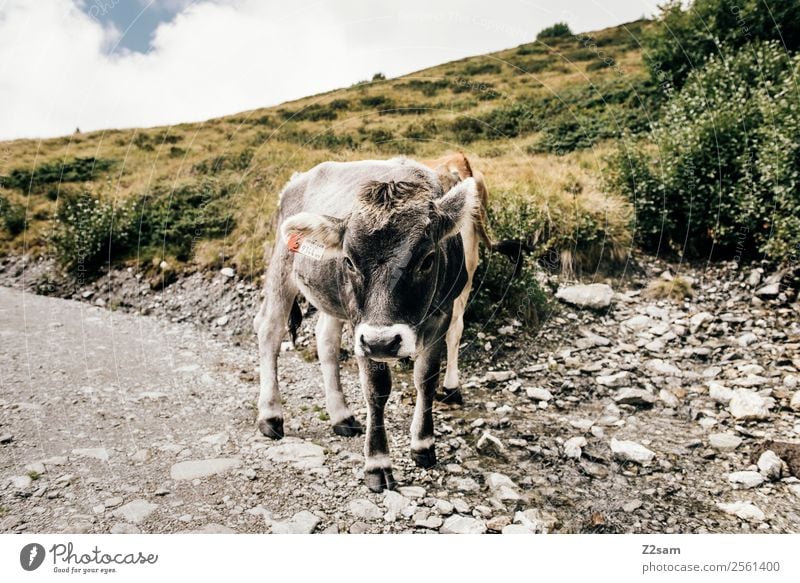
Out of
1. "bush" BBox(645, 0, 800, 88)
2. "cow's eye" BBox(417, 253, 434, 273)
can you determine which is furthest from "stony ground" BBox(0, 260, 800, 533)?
"bush" BBox(645, 0, 800, 88)

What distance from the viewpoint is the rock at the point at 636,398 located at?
175 inches

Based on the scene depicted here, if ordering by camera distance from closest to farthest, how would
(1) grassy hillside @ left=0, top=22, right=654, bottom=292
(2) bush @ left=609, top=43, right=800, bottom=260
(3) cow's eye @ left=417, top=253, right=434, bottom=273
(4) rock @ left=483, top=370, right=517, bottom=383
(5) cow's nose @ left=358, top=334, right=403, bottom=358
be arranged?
(5) cow's nose @ left=358, top=334, right=403, bottom=358 < (3) cow's eye @ left=417, top=253, right=434, bottom=273 < (4) rock @ left=483, top=370, right=517, bottom=383 < (2) bush @ left=609, top=43, right=800, bottom=260 < (1) grassy hillside @ left=0, top=22, right=654, bottom=292

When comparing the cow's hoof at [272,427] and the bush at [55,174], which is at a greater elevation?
the bush at [55,174]

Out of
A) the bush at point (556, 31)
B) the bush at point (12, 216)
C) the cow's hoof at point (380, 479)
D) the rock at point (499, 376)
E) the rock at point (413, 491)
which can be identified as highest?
the bush at point (556, 31)

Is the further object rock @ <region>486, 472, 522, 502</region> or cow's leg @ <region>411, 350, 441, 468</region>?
cow's leg @ <region>411, 350, 441, 468</region>

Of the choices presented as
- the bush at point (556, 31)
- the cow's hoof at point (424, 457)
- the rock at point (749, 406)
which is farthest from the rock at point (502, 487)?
the bush at point (556, 31)

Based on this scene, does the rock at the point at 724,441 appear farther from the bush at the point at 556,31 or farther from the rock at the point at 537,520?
the bush at the point at 556,31

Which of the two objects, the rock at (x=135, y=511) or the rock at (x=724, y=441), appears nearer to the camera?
the rock at (x=135, y=511)

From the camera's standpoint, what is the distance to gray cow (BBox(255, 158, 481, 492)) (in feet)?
9.69

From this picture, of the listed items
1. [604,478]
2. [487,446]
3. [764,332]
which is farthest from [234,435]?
[764,332]

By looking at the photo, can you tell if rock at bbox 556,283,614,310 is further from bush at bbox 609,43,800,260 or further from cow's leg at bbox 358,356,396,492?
cow's leg at bbox 358,356,396,492

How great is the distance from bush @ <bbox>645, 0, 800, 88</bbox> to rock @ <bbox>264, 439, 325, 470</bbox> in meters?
6.52

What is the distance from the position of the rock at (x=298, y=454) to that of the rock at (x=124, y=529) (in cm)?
89

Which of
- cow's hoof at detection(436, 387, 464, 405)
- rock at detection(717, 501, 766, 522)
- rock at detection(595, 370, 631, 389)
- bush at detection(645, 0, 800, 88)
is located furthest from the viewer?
bush at detection(645, 0, 800, 88)
